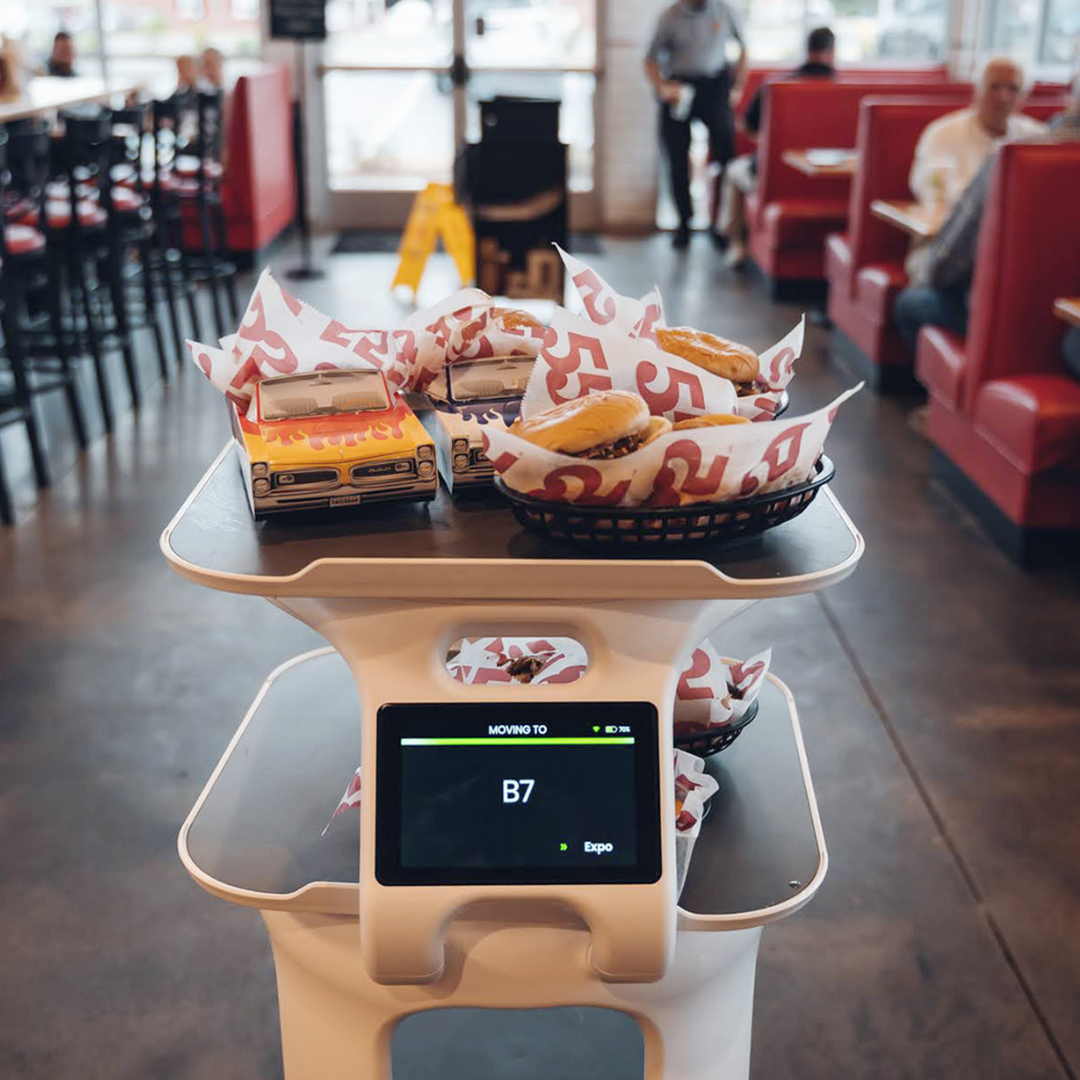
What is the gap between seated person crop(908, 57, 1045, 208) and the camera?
4.67 m

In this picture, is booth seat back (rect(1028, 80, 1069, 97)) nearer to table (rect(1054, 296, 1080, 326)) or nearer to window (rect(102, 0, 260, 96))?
table (rect(1054, 296, 1080, 326))

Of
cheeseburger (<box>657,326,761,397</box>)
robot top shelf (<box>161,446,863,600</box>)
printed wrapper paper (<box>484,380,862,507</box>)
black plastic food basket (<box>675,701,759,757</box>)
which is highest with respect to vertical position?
cheeseburger (<box>657,326,761,397</box>)

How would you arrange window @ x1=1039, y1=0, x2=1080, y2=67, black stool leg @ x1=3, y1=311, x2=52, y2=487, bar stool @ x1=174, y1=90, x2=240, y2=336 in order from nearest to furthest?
black stool leg @ x1=3, y1=311, x2=52, y2=487, bar stool @ x1=174, y1=90, x2=240, y2=336, window @ x1=1039, y1=0, x2=1080, y2=67

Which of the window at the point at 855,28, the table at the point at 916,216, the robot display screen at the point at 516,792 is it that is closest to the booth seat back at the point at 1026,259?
the table at the point at 916,216

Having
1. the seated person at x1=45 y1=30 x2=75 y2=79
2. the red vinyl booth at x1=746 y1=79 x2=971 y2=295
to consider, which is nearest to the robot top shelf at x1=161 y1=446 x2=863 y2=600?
the red vinyl booth at x1=746 y1=79 x2=971 y2=295

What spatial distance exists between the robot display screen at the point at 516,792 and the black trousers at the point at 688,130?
7.08m

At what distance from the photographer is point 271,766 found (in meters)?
1.58

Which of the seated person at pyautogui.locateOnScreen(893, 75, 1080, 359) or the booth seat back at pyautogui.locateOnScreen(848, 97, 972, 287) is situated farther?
the booth seat back at pyautogui.locateOnScreen(848, 97, 972, 287)

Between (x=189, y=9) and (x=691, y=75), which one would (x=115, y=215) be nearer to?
(x=691, y=75)

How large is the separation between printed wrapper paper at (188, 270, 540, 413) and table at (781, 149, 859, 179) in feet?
14.7

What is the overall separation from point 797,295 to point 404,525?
5722 mm

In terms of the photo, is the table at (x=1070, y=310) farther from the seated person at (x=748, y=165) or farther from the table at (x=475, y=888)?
the seated person at (x=748, y=165)

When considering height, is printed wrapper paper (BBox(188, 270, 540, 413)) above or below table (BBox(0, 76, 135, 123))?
below

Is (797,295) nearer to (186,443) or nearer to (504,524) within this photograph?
(186,443)
